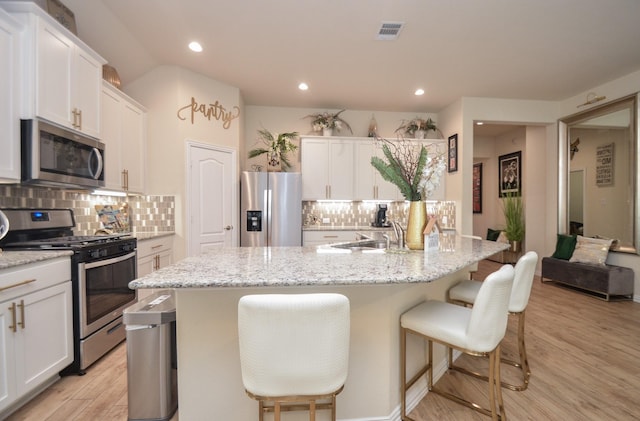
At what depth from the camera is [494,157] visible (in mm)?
6930

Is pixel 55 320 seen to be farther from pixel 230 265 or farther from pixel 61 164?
pixel 230 265

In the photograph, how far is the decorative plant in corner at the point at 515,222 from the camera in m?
5.61

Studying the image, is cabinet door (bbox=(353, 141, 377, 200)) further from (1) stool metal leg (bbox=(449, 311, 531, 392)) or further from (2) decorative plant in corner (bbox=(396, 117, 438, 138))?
(1) stool metal leg (bbox=(449, 311, 531, 392))

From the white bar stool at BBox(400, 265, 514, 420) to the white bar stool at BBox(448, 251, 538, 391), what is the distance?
413 mm

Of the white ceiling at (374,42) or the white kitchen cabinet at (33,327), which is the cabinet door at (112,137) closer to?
the white ceiling at (374,42)

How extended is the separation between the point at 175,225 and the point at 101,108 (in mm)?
1464

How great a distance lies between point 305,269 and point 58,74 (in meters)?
2.45

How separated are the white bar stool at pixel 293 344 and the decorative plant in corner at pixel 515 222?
5863mm

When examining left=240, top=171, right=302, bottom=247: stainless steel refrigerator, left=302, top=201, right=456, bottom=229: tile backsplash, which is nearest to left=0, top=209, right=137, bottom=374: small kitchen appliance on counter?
left=240, top=171, right=302, bottom=247: stainless steel refrigerator

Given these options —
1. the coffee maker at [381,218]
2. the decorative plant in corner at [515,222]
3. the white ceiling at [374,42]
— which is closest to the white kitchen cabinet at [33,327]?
the white ceiling at [374,42]

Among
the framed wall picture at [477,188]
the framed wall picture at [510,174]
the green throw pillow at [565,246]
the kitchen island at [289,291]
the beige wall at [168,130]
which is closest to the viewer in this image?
the kitchen island at [289,291]

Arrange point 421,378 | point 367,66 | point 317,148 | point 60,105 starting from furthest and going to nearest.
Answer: point 317,148 → point 367,66 → point 60,105 → point 421,378

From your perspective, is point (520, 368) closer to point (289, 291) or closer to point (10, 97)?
point (289, 291)

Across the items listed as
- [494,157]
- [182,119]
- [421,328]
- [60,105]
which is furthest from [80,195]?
[494,157]
